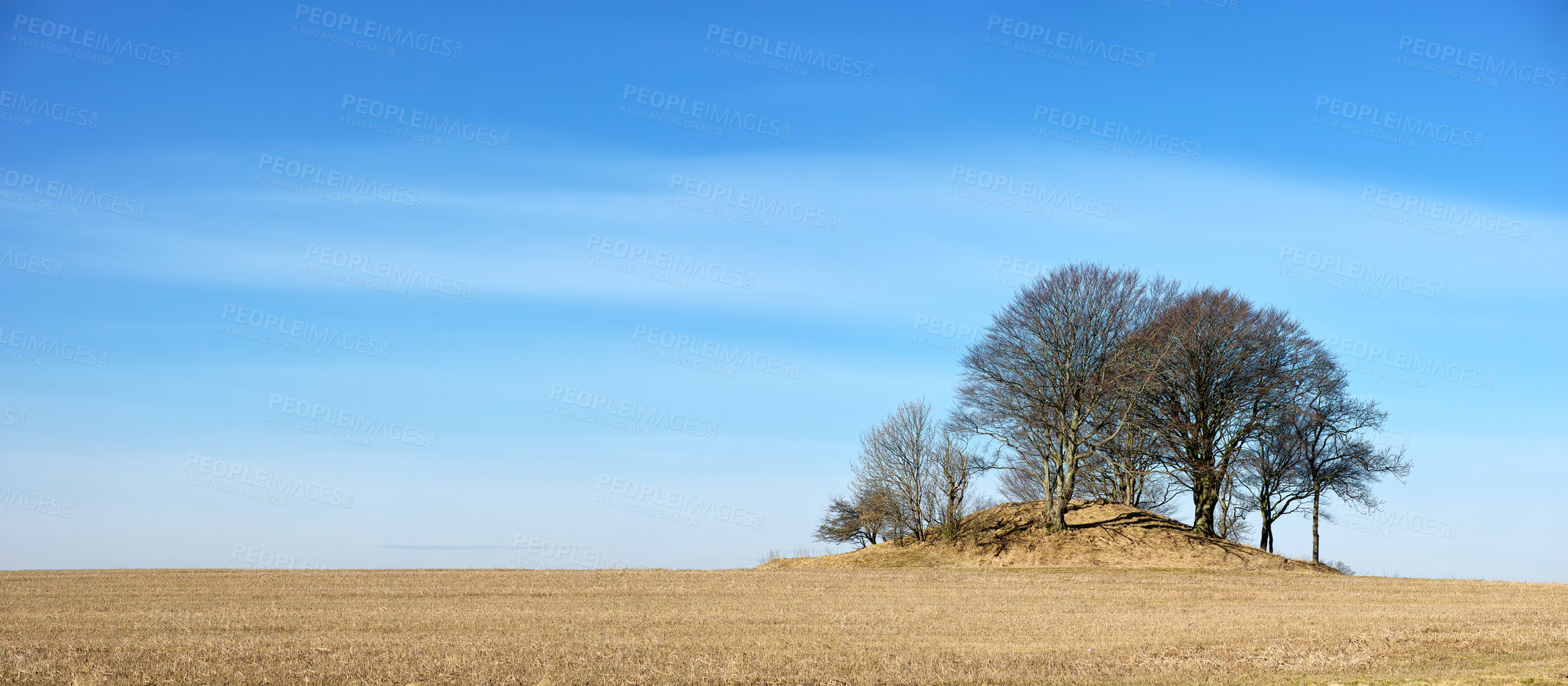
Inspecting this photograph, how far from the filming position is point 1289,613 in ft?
82.2

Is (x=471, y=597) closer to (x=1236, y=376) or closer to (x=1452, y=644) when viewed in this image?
(x=1452, y=644)

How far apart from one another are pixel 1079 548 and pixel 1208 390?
848 cm

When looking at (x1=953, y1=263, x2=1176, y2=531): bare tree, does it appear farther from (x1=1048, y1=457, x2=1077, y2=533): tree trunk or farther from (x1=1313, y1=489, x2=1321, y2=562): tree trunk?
(x1=1313, y1=489, x2=1321, y2=562): tree trunk

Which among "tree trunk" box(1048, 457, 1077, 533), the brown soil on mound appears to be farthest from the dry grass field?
"tree trunk" box(1048, 457, 1077, 533)

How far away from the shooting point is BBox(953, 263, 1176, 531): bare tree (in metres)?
41.5

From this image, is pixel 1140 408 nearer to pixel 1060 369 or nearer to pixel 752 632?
pixel 1060 369

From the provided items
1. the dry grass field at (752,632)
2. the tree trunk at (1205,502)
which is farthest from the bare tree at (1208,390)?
the dry grass field at (752,632)

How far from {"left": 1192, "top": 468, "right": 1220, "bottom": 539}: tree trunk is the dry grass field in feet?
33.5

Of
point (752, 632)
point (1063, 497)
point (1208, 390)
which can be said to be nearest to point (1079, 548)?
point (1063, 497)

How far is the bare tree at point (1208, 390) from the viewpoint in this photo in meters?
43.0

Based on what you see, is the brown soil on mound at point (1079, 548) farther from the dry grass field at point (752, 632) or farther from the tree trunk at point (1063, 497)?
the dry grass field at point (752, 632)

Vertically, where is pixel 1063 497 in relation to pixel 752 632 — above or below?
above

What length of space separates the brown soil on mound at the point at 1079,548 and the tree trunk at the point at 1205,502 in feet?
1.87

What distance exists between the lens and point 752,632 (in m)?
20.4
